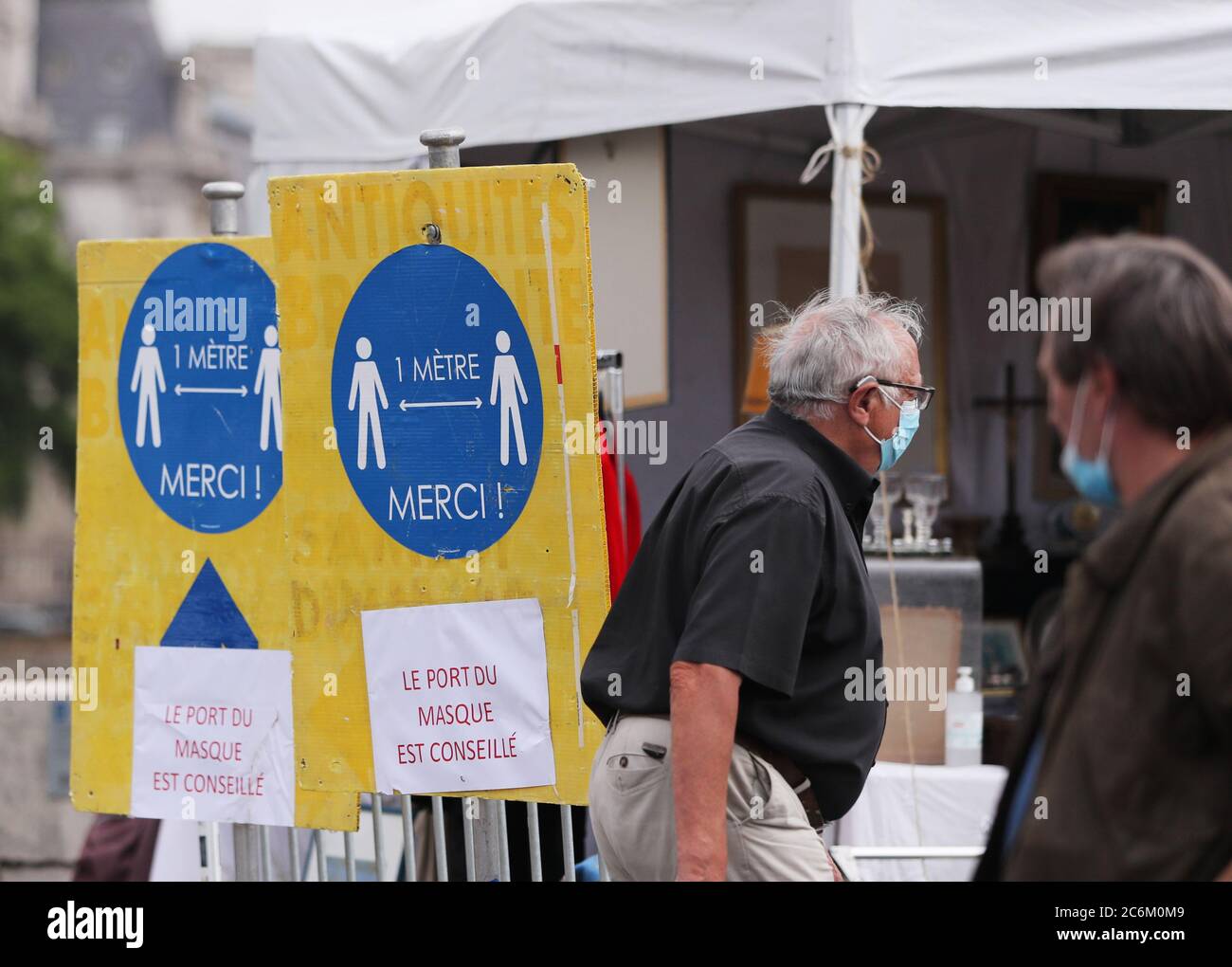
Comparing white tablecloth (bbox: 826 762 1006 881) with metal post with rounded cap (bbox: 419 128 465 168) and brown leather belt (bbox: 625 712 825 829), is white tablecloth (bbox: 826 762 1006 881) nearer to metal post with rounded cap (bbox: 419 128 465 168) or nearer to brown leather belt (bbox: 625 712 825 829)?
brown leather belt (bbox: 625 712 825 829)

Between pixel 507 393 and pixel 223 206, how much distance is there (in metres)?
1.08

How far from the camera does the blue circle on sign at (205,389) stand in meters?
3.27

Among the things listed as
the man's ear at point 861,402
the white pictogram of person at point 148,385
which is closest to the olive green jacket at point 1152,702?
the man's ear at point 861,402

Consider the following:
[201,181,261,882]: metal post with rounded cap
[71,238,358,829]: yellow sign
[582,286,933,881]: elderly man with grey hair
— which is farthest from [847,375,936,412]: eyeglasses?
[201,181,261,882]: metal post with rounded cap

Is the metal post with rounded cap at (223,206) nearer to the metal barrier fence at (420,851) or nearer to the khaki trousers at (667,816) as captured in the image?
the metal barrier fence at (420,851)

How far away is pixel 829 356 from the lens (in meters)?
2.67

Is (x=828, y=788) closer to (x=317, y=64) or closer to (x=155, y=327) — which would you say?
(x=155, y=327)

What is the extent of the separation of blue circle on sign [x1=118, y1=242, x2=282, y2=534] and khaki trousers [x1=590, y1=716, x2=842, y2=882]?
1.11 meters
